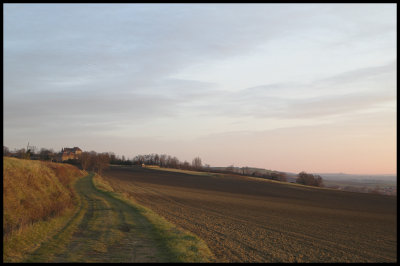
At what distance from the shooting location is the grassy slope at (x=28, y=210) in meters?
12.8

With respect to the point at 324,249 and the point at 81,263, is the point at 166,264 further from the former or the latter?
the point at 324,249

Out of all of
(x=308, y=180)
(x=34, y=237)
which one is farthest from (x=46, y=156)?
(x=34, y=237)

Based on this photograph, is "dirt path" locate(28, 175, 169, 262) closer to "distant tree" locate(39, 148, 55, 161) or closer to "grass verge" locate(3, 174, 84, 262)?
A: "grass verge" locate(3, 174, 84, 262)

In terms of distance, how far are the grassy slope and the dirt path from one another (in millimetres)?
643

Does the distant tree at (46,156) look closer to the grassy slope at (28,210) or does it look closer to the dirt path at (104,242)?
the grassy slope at (28,210)

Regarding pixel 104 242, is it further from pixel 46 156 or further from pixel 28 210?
pixel 46 156

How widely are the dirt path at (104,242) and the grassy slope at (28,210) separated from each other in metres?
0.64

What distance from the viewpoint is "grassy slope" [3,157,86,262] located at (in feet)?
42.1

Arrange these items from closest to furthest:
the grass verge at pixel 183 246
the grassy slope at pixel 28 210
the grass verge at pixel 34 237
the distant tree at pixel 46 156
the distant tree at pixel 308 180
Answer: the grass verge at pixel 34 237 → the grass verge at pixel 183 246 → the grassy slope at pixel 28 210 → the distant tree at pixel 46 156 → the distant tree at pixel 308 180

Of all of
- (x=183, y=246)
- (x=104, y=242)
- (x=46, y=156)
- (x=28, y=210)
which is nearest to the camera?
(x=183, y=246)

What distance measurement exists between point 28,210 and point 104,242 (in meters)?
8.53

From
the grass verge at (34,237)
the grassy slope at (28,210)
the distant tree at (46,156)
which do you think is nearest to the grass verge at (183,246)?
the grass verge at (34,237)

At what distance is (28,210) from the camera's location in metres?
19.6

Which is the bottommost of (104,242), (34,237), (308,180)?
(308,180)
